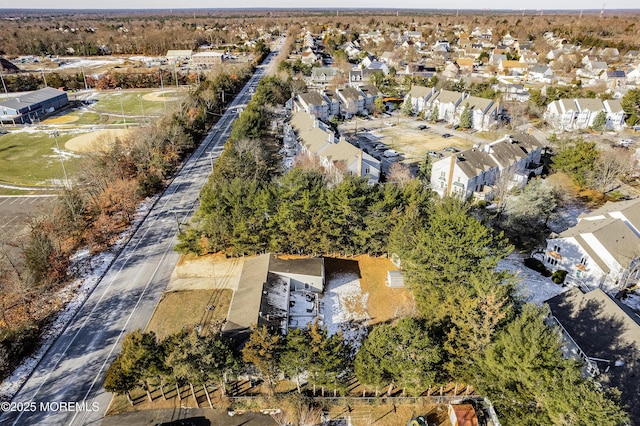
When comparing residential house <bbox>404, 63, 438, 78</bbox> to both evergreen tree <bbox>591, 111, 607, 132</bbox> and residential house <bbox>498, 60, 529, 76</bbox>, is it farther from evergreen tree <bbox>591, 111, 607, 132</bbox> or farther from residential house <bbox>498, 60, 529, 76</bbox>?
evergreen tree <bbox>591, 111, 607, 132</bbox>

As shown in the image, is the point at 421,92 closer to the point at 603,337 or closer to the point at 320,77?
the point at 320,77

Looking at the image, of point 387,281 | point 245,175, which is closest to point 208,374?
point 387,281

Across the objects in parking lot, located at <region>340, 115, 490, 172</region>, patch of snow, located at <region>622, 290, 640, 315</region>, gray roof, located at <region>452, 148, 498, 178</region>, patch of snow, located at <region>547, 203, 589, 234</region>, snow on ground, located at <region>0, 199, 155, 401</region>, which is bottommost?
snow on ground, located at <region>0, 199, 155, 401</region>

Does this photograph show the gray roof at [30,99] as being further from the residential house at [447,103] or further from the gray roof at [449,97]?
the gray roof at [449,97]

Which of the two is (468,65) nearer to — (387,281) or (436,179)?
(436,179)

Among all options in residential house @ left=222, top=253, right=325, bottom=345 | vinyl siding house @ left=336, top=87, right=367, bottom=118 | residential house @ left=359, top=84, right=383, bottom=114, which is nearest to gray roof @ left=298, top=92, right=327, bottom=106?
vinyl siding house @ left=336, top=87, right=367, bottom=118

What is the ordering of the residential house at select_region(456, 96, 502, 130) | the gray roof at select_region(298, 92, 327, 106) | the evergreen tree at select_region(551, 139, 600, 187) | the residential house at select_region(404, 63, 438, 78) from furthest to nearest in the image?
1. the residential house at select_region(404, 63, 438, 78)
2. the gray roof at select_region(298, 92, 327, 106)
3. the residential house at select_region(456, 96, 502, 130)
4. the evergreen tree at select_region(551, 139, 600, 187)
